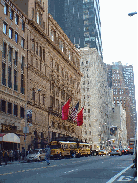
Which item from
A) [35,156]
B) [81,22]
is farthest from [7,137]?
[81,22]

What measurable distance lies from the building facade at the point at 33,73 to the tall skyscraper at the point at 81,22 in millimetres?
63589

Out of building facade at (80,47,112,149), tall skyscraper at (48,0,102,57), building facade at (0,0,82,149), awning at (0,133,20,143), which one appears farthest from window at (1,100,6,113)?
tall skyscraper at (48,0,102,57)

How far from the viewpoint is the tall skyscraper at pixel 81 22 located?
154 metres

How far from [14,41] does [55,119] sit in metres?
26.6

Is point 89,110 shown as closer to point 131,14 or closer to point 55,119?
point 55,119

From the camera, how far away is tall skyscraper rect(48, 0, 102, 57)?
Result: 506 ft

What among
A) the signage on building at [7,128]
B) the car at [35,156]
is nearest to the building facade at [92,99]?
the signage on building at [7,128]

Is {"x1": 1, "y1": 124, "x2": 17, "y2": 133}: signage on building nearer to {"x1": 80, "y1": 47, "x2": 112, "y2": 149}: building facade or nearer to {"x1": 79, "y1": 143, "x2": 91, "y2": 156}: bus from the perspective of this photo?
{"x1": 79, "y1": 143, "x2": 91, "y2": 156}: bus

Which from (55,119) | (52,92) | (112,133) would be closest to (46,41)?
(52,92)

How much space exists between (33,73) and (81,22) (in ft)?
322

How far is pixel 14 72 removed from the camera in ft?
178

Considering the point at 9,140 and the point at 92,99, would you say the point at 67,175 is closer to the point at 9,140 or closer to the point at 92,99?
the point at 9,140

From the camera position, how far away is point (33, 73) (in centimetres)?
6291

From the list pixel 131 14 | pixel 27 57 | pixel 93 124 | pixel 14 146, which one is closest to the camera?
pixel 131 14
